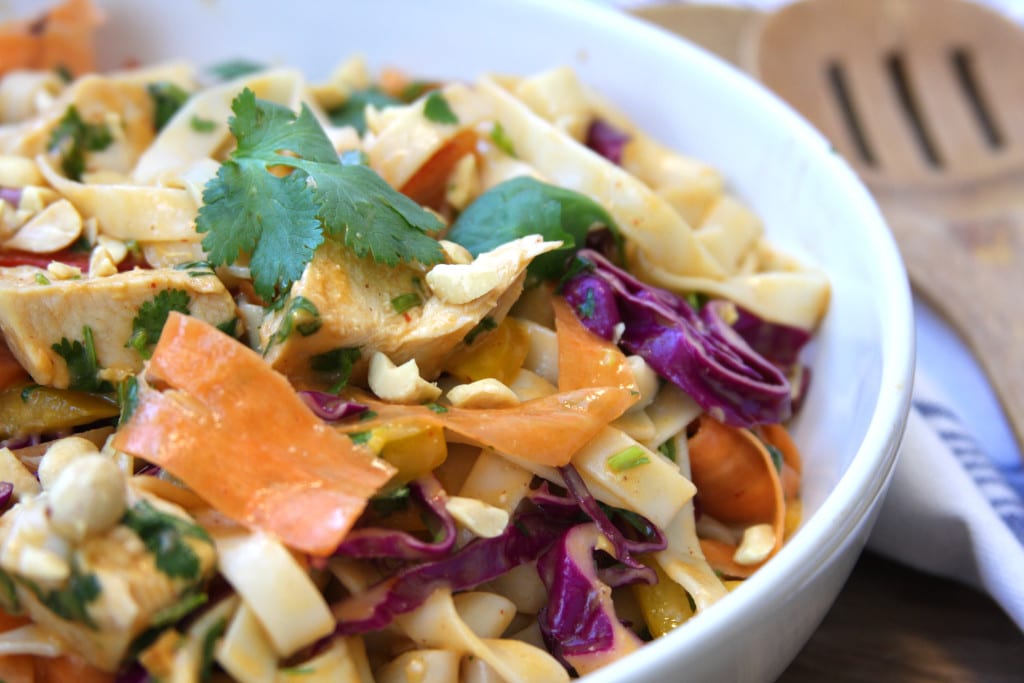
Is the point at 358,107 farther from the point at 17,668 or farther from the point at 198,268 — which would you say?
the point at 17,668

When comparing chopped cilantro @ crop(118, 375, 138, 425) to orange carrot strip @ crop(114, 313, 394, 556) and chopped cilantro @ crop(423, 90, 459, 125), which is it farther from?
chopped cilantro @ crop(423, 90, 459, 125)

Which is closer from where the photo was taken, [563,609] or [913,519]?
[563,609]

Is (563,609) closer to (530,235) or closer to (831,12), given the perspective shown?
(530,235)

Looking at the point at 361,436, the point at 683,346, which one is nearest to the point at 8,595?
the point at 361,436

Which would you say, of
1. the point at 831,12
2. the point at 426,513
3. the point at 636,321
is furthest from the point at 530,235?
the point at 831,12

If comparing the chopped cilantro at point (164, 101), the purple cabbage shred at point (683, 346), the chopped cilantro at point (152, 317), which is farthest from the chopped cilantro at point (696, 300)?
the chopped cilantro at point (164, 101)

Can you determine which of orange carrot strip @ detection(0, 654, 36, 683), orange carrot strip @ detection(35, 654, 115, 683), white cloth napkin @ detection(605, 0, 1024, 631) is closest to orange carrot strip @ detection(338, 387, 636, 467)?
orange carrot strip @ detection(35, 654, 115, 683)
